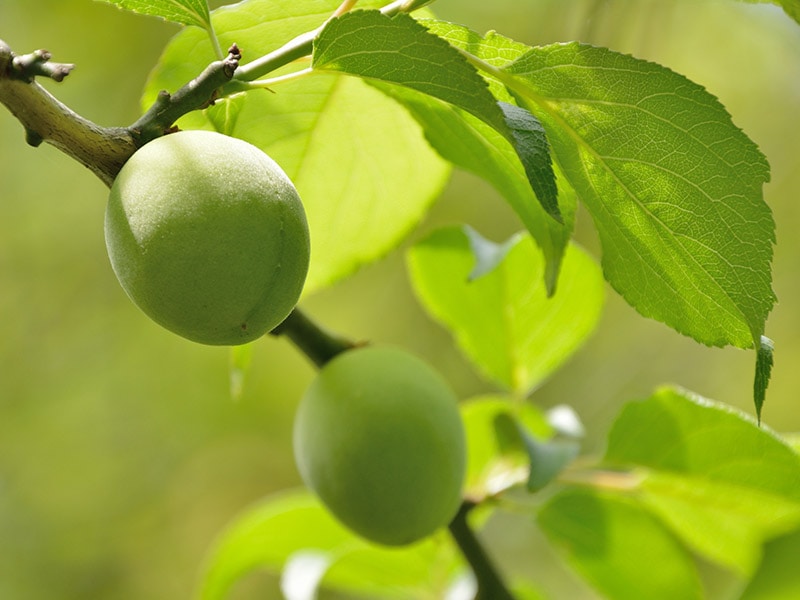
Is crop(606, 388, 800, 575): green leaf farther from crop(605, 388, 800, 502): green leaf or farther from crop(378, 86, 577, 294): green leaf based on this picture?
crop(378, 86, 577, 294): green leaf

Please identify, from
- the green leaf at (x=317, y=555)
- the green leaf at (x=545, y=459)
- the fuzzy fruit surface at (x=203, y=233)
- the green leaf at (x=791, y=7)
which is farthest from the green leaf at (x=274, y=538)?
the green leaf at (x=791, y=7)

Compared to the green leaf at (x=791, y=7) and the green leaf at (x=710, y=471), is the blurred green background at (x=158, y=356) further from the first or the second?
the green leaf at (x=791, y=7)

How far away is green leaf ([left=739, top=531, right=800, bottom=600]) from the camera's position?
81 cm

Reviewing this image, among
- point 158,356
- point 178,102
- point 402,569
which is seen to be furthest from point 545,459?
point 158,356

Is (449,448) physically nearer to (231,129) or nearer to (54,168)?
(231,129)

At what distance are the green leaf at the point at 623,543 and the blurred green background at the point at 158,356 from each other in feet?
4.11

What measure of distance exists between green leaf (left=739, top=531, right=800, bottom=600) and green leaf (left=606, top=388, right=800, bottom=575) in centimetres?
4

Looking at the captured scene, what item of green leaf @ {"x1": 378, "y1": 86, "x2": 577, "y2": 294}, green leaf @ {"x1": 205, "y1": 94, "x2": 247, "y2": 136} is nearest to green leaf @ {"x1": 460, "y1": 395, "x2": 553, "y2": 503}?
green leaf @ {"x1": 378, "y1": 86, "x2": 577, "y2": 294}

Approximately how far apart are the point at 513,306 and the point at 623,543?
0.28 meters

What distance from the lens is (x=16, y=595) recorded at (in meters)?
2.29

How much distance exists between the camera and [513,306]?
1022mm

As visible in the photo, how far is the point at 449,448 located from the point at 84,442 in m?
1.76

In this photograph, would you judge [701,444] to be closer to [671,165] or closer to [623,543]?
[623,543]

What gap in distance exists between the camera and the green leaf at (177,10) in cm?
59
